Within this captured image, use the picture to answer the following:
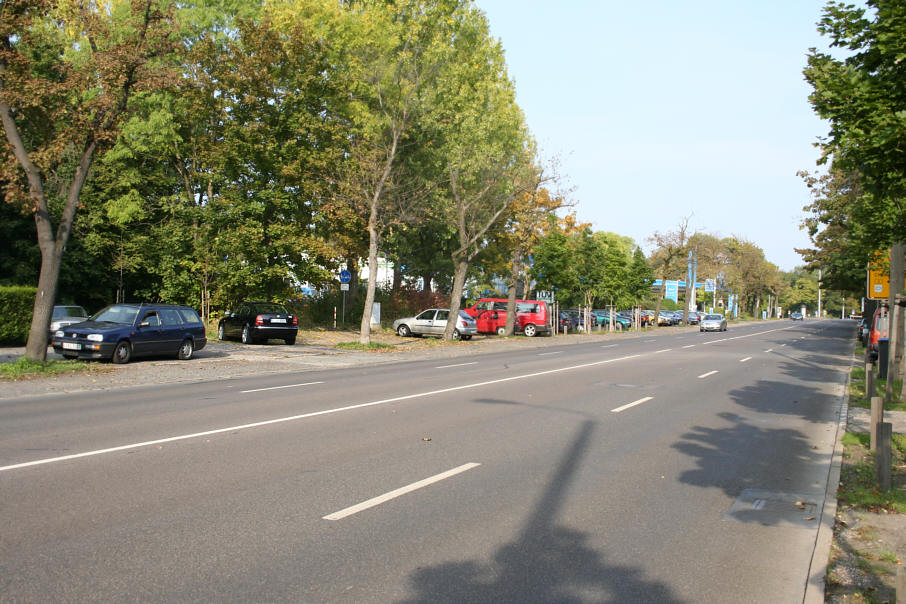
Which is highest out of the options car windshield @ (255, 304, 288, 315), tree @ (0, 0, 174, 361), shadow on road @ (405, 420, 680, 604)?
tree @ (0, 0, 174, 361)

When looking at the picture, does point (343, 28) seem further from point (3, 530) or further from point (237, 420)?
point (3, 530)

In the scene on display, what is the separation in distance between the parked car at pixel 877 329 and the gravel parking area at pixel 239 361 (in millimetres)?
13399

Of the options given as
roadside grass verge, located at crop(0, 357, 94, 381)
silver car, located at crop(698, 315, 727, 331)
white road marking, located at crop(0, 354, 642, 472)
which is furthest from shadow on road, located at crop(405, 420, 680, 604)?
silver car, located at crop(698, 315, 727, 331)

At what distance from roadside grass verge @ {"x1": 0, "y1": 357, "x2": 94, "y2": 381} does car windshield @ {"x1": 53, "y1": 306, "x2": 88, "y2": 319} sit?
9.14 metres

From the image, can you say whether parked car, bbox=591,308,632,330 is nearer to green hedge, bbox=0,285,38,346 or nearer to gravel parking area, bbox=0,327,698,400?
gravel parking area, bbox=0,327,698,400

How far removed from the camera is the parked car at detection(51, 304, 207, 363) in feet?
60.4

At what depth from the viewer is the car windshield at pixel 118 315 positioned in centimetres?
1948

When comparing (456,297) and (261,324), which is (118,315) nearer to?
(261,324)

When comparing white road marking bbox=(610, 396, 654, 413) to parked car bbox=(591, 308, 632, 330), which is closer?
white road marking bbox=(610, 396, 654, 413)

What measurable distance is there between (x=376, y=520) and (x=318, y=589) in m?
1.34

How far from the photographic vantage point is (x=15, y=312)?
23.3 metres

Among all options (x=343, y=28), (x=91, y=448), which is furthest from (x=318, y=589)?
(x=343, y=28)

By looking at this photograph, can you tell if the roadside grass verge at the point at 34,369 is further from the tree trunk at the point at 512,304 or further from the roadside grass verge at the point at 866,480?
the tree trunk at the point at 512,304

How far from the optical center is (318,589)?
13.6 ft
